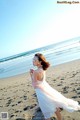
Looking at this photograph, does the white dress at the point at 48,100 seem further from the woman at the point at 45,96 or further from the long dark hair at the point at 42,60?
the long dark hair at the point at 42,60

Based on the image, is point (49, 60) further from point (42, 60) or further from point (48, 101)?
point (48, 101)

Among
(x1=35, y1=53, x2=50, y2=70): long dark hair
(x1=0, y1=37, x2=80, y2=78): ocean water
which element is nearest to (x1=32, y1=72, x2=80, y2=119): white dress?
(x1=35, y1=53, x2=50, y2=70): long dark hair

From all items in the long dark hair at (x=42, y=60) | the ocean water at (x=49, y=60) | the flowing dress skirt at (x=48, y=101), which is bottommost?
the ocean water at (x=49, y=60)

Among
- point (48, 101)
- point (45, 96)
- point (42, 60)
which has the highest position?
point (42, 60)

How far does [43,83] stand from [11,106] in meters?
3.78

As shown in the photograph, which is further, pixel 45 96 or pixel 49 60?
pixel 49 60

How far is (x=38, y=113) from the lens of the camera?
7285 mm

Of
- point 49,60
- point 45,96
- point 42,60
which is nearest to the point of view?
point 45,96

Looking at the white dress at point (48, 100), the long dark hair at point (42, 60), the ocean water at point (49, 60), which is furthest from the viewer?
the ocean water at point (49, 60)

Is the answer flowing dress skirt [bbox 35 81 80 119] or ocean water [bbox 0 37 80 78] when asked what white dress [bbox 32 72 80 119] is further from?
ocean water [bbox 0 37 80 78]

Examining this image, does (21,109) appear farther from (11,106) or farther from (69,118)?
(69,118)

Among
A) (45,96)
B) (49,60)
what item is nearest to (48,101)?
(45,96)

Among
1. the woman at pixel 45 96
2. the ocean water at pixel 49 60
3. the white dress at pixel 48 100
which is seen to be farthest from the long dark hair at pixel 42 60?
the ocean water at pixel 49 60

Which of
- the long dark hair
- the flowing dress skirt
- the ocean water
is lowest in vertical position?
the ocean water
